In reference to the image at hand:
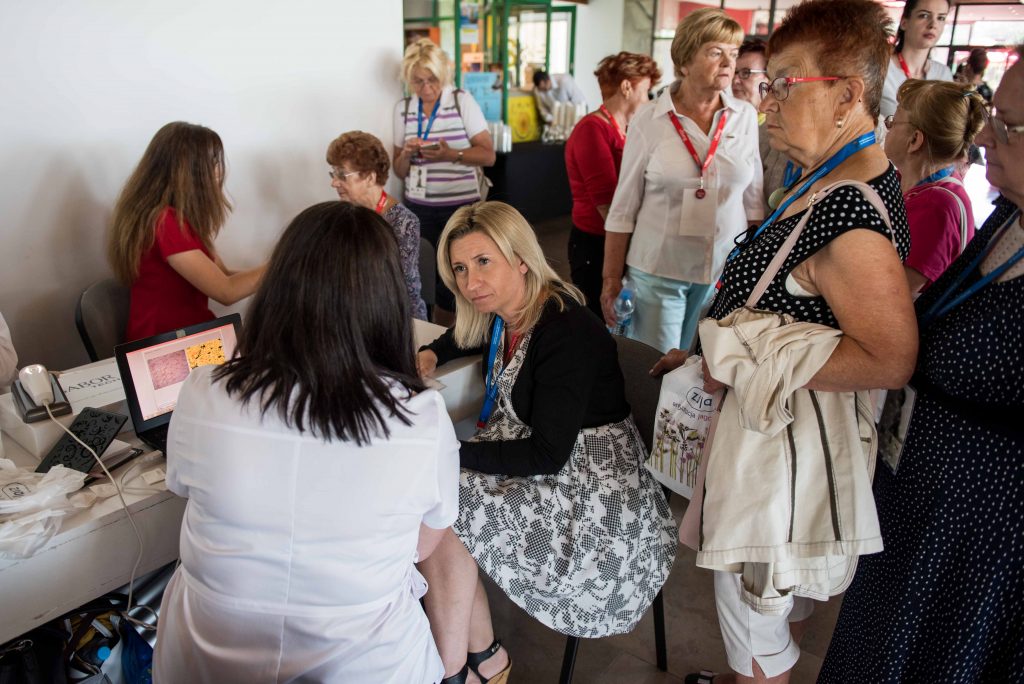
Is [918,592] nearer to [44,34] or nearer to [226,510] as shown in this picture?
[226,510]

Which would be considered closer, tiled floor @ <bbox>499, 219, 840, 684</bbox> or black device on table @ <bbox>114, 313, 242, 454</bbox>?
black device on table @ <bbox>114, 313, 242, 454</bbox>

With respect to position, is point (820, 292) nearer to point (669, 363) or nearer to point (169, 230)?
point (669, 363)

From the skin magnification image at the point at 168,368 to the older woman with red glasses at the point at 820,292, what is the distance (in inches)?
46.6

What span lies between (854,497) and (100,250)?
278cm

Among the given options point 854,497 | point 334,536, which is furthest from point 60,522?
point 854,497

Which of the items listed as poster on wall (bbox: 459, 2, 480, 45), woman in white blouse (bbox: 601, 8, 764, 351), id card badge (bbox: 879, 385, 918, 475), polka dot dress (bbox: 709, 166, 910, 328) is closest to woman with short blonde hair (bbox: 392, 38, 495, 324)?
woman in white blouse (bbox: 601, 8, 764, 351)

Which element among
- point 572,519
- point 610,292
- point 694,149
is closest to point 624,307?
point 610,292

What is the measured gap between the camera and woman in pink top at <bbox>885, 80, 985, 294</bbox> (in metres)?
1.80

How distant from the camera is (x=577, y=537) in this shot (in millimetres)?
1536

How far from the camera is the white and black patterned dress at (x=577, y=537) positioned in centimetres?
154

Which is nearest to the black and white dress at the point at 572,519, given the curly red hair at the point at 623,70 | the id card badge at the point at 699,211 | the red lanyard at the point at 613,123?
the id card badge at the point at 699,211

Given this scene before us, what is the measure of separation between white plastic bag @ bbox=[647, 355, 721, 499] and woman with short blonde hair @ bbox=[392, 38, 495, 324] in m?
2.22

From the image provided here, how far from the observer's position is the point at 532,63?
8.61 meters

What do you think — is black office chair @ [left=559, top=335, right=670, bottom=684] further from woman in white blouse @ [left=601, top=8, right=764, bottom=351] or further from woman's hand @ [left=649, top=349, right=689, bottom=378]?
woman in white blouse @ [left=601, top=8, right=764, bottom=351]
